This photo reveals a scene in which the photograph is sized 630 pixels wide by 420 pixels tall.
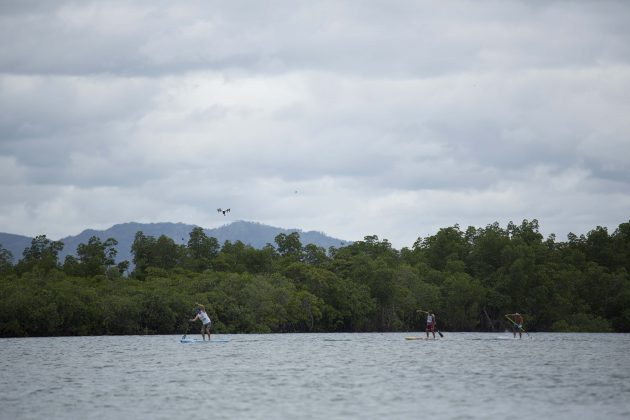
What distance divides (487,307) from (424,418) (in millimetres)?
120977

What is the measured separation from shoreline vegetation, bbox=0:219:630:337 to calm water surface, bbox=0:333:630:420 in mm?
34048

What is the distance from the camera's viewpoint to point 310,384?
146 feet

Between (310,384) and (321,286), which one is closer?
(310,384)

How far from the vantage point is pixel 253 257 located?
15125 centimetres

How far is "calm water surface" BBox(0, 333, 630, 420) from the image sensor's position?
35.2m

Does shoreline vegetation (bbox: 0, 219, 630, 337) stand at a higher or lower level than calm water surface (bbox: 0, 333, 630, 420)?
higher

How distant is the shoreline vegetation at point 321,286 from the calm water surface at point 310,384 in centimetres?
3405

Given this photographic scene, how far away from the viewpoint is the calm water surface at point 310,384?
1387 inches

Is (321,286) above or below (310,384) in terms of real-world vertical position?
above

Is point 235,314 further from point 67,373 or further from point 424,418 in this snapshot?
point 424,418

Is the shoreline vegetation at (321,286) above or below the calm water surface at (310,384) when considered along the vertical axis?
above

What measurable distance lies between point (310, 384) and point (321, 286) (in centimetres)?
8877

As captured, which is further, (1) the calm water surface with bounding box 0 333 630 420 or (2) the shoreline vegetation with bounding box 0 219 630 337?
(2) the shoreline vegetation with bounding box 0 219 630 337

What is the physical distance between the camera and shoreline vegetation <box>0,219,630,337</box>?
10456 cm
